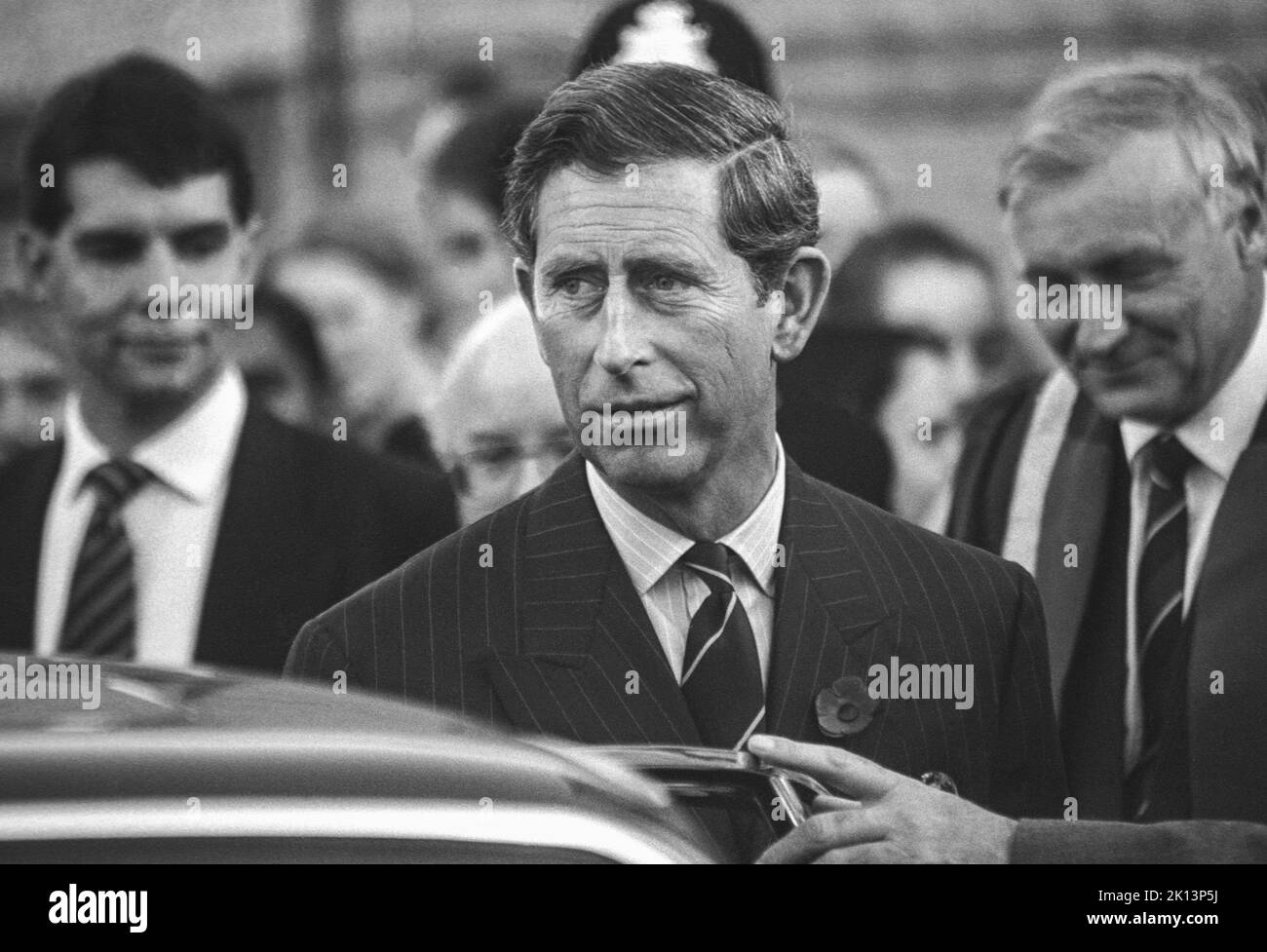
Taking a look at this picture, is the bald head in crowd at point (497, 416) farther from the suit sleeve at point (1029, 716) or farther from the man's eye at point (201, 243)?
the suit sleeve at point (1029, 716)

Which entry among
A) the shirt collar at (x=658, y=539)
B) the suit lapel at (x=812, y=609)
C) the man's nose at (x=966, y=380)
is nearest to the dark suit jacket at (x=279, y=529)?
the shirt collar at (x=658, y=539)

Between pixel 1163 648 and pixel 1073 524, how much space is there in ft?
1.10

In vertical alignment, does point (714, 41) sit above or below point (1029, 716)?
above

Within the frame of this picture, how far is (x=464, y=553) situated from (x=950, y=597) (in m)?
1.07

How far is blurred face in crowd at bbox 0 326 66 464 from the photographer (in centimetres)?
471

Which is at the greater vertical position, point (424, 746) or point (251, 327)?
point (251, 327)

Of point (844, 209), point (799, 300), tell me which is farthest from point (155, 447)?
point (844, 209)

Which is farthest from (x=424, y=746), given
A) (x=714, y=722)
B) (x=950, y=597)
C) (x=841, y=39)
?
(x=841, y=39)

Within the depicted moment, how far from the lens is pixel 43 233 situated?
4750mm

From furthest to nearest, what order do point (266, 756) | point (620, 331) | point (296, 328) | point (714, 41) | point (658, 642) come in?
point (296, 328), point (714, 41), point (658, 642), point (620, 331), point (266, 756)

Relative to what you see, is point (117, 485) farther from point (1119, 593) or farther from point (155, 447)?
point (1119, 593)

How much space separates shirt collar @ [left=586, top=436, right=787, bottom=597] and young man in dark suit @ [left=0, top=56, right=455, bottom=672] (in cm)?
37

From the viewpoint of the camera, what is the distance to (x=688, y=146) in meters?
4.51

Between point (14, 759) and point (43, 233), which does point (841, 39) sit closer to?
point (43, 233)
